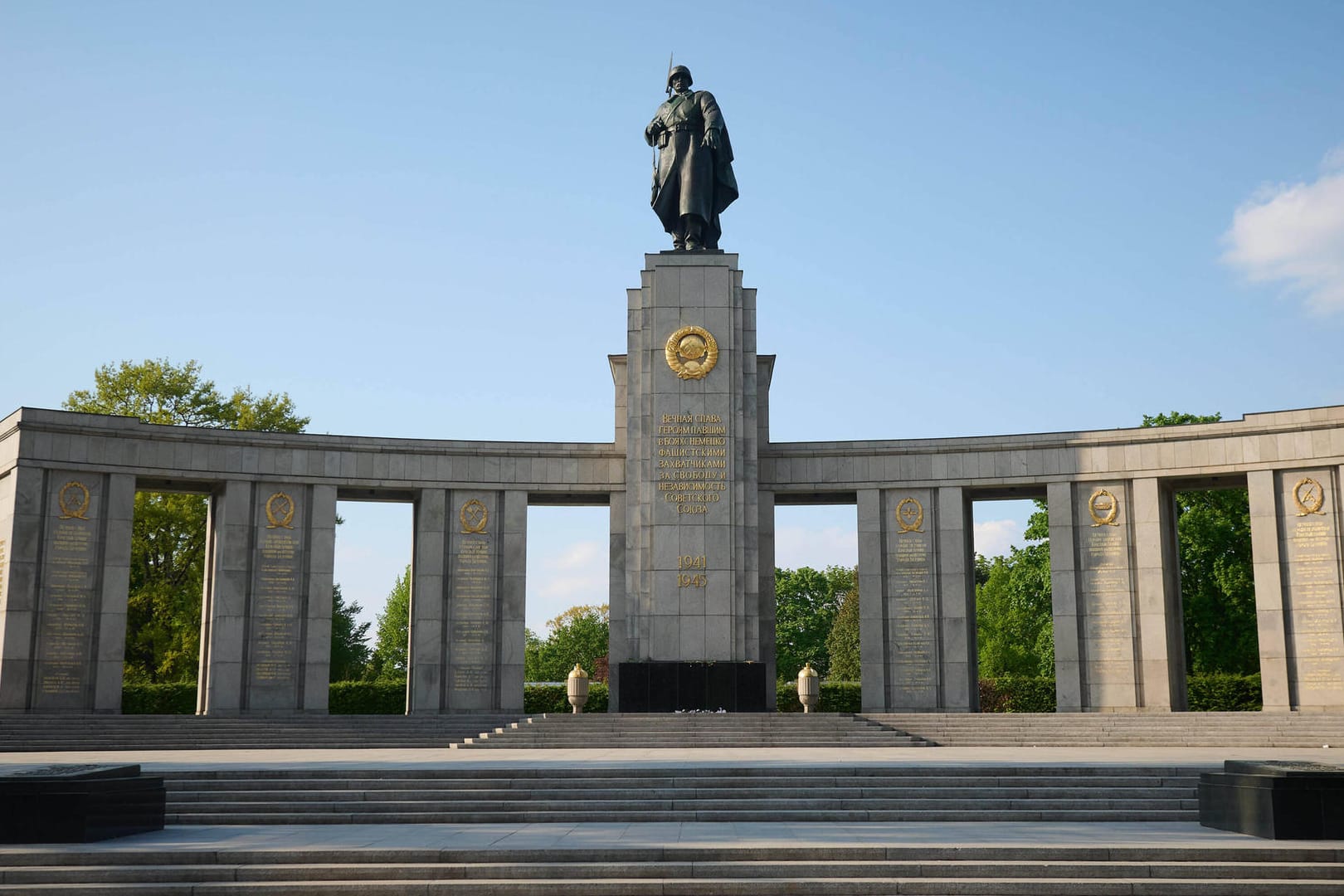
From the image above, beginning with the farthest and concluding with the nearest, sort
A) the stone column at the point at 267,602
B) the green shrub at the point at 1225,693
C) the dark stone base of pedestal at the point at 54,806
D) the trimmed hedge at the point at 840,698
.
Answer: the trimmed hedge at the point at 840,698
the green shrub at the point at 1225,693
the stone column at the point at 267,602
the dark stone base of pedestal at the point at 54,806

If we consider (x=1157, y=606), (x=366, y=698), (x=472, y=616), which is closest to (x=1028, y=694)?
(x=1157, y=606)

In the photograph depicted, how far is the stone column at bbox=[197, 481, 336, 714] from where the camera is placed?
1199 inches

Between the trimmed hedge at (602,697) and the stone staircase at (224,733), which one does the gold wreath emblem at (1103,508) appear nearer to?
the trimmed hedge at (602,697)

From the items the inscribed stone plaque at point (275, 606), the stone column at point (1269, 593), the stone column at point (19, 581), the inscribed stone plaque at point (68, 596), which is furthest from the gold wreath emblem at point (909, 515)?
the stone column at point (19, 581)

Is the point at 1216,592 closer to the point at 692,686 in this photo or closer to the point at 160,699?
the point at 692,686

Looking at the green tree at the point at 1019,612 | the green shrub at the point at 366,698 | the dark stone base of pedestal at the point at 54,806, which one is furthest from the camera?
the green tree at the point at 1019,612

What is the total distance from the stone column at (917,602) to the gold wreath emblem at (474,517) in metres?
9.72

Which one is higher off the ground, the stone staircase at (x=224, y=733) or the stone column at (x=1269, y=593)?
the stone column at (x=1269, y=593)

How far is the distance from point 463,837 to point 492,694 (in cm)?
1832

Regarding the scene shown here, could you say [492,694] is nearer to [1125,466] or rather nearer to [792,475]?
[792,475]

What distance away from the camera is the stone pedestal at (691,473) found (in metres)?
31.2

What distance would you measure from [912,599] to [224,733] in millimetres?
16625

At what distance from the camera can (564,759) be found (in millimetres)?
19578

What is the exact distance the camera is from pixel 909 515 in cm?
3259
